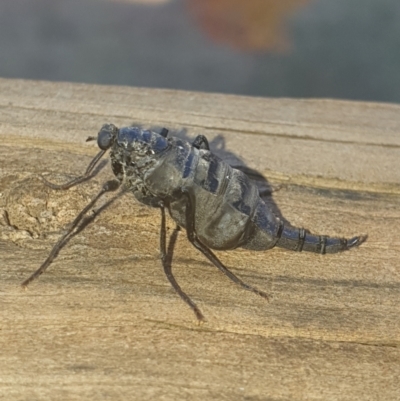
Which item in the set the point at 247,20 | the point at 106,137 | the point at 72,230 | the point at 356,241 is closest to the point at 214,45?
the point at 247,20

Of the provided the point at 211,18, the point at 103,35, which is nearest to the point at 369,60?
the point at 211,18

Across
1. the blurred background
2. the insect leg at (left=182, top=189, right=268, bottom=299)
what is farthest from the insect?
the blurred background

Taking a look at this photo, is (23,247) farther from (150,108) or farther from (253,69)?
(253,69)

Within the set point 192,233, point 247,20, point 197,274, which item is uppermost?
point 247,20

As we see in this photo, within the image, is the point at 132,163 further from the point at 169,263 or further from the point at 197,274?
the point at 197,274

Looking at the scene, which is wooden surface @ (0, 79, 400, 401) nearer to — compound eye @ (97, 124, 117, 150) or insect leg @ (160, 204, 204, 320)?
insect leg @ (160, 204, 204, 320)

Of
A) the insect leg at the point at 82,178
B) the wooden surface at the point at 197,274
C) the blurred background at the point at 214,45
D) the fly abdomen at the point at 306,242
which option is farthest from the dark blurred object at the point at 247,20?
the fly abdomen at the point at 306,242
